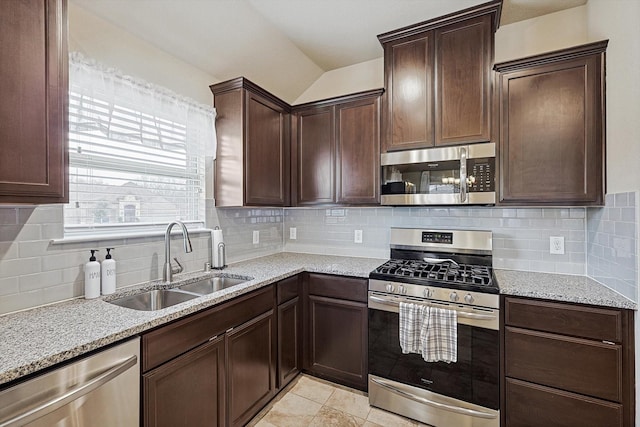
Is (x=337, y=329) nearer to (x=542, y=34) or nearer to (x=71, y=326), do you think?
(x=71, y=326)

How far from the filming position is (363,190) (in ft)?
8.43

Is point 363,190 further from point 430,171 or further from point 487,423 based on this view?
point 487,423

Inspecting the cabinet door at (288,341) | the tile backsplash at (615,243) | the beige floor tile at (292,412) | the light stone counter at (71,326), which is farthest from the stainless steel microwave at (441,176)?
the beige floor tile at (292,412)

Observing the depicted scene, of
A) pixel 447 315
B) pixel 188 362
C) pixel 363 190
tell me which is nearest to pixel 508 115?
Result: pixel 363 190

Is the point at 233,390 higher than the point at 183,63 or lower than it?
lower

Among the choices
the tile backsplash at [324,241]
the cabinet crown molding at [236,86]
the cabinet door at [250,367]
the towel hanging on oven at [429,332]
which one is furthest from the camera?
the cabinet crown molding at [236,86]

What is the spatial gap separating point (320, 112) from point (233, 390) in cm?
226

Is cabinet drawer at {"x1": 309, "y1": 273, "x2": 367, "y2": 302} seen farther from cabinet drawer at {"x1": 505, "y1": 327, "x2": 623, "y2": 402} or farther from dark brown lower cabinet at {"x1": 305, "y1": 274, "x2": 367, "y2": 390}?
cabinet drawer at {"x1": 505, "y1": 327, "x2": 623, "y2": 402}

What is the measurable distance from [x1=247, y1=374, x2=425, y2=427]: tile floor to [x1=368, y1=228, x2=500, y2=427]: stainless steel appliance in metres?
0.09

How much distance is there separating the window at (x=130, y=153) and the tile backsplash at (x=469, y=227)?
1215 mm

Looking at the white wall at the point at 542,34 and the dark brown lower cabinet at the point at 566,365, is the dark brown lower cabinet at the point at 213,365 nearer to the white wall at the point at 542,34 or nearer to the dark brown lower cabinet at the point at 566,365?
the dark brown lower cabinet at the point at 566,365

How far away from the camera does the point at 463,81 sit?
7.05 feet

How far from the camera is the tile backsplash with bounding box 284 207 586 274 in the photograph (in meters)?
2.20

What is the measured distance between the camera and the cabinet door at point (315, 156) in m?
2.72
